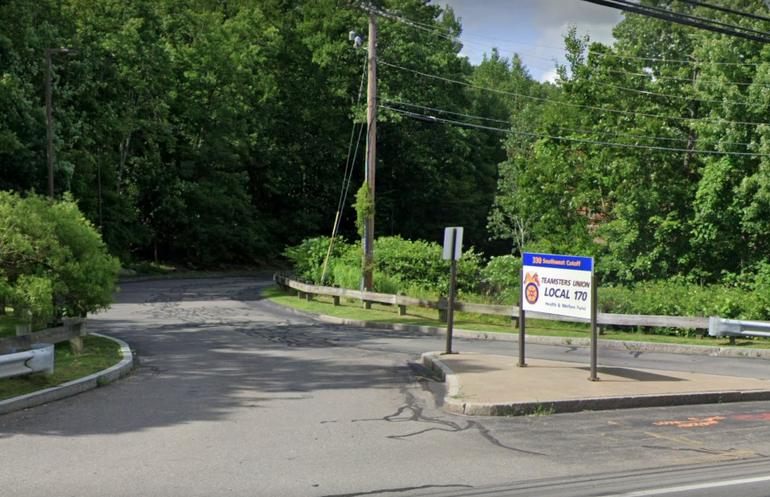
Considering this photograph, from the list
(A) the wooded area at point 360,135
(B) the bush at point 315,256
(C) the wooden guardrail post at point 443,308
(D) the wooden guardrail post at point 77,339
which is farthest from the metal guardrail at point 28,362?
(A) the wooded area at point 360,135

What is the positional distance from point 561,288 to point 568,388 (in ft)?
6.79

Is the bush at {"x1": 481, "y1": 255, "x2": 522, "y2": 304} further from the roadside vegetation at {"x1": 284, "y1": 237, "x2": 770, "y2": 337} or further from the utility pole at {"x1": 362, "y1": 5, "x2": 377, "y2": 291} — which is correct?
the utility pole at {"x1": 362, "y1": 5, "x2": 377, "y2": 291}

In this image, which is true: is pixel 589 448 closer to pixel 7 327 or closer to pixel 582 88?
pixel 7 327

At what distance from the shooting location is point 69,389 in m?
10.5

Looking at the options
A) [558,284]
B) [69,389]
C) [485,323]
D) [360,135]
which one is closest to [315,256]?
[485,323]

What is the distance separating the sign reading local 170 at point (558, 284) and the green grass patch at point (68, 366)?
23.8ft

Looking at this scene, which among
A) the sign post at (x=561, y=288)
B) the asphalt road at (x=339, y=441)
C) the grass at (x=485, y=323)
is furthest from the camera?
the grass at (x=485, y=323)

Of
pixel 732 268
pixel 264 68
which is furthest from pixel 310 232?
pixel 732 268

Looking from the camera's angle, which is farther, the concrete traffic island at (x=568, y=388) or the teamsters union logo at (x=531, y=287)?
the teamsters union logo at (x=531, y=287)

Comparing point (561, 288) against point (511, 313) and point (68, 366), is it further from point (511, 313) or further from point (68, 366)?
point (68, 366)

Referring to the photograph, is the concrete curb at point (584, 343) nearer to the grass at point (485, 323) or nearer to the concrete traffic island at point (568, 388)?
the grass at point (485, 323)

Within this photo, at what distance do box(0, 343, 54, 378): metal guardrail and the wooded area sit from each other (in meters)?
20.1

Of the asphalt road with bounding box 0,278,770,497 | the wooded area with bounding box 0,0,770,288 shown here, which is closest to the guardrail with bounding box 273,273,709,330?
the asphalt road with bounding box 0,278,770,497

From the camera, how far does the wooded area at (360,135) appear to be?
27.8 m
